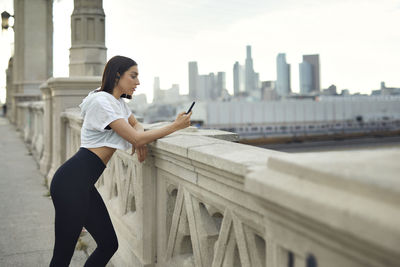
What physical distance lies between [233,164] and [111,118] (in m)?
1.08

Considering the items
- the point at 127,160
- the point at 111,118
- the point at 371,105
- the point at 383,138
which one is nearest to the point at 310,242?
the point at 111,118

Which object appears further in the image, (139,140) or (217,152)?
(139,140)

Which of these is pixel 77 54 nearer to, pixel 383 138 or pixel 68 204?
pixel 68 204

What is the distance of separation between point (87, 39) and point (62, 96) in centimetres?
323

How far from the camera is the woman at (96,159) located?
2508 mm

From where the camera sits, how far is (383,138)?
89000 millimetres

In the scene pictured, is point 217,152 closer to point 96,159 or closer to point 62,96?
point 96,159

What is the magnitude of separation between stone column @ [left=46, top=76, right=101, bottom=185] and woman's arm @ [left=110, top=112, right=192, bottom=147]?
162 inches

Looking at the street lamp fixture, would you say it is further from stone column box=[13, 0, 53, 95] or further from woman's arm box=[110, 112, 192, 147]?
woman's arm box=[110, 112, 192, 147]

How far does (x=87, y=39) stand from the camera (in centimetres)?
975

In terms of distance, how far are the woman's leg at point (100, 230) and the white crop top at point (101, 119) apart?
351 mm

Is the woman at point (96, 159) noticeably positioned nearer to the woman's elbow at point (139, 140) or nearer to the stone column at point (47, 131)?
the woman's elbow at point (139, 140)

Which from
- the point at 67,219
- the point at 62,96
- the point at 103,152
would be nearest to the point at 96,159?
the point at 103,152

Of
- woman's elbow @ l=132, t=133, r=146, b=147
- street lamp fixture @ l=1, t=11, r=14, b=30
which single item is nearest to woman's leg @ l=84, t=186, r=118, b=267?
woman's elbow @ l=132, t=133, r=146, b=147
